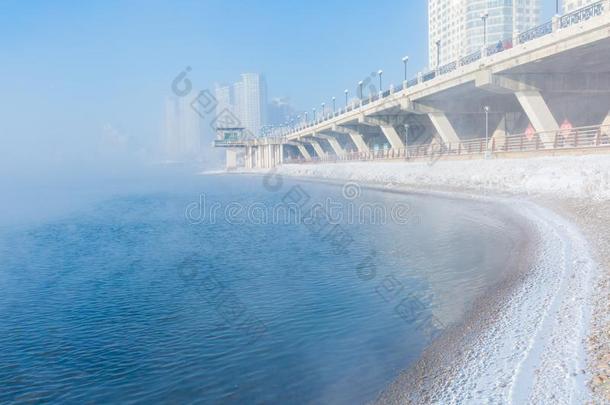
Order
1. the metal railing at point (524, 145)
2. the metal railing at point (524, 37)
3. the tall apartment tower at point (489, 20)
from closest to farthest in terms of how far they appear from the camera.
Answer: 1. the metal railing at point (524, 37)
2. the metal railing at point (524, 145)
3. the tall apartment tower at point (489, 20)

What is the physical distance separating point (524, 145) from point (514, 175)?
7881 millimetres

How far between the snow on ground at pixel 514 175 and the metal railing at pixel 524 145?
4.80ft

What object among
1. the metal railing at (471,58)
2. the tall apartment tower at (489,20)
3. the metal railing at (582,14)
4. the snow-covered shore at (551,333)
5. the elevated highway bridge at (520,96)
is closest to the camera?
the snow-covered shore at (551,333)

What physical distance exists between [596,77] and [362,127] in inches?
1893

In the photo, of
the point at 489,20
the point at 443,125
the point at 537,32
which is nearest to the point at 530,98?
the point at 537,32

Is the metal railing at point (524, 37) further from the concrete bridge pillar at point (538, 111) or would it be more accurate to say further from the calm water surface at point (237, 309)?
the calm water surface at point (237, 309)

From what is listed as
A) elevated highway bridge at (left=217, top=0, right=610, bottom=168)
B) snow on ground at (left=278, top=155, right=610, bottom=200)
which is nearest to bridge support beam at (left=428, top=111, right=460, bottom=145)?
elevated highway bridge at (left=217, top=0, right=610, bottom=168)

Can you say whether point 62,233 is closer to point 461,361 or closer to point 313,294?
point 313,294

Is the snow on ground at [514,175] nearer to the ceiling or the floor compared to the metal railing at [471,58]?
nearer to the floor

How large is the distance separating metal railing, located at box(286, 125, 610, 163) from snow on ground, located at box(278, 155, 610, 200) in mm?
1462

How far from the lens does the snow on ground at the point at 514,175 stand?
84.4ft

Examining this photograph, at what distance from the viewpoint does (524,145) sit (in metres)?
40.3

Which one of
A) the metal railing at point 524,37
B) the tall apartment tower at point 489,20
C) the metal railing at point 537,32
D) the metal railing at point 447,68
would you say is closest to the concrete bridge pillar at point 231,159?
the tall apartment tower at point 489,20

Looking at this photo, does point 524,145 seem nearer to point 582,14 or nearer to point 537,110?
point 537,110
